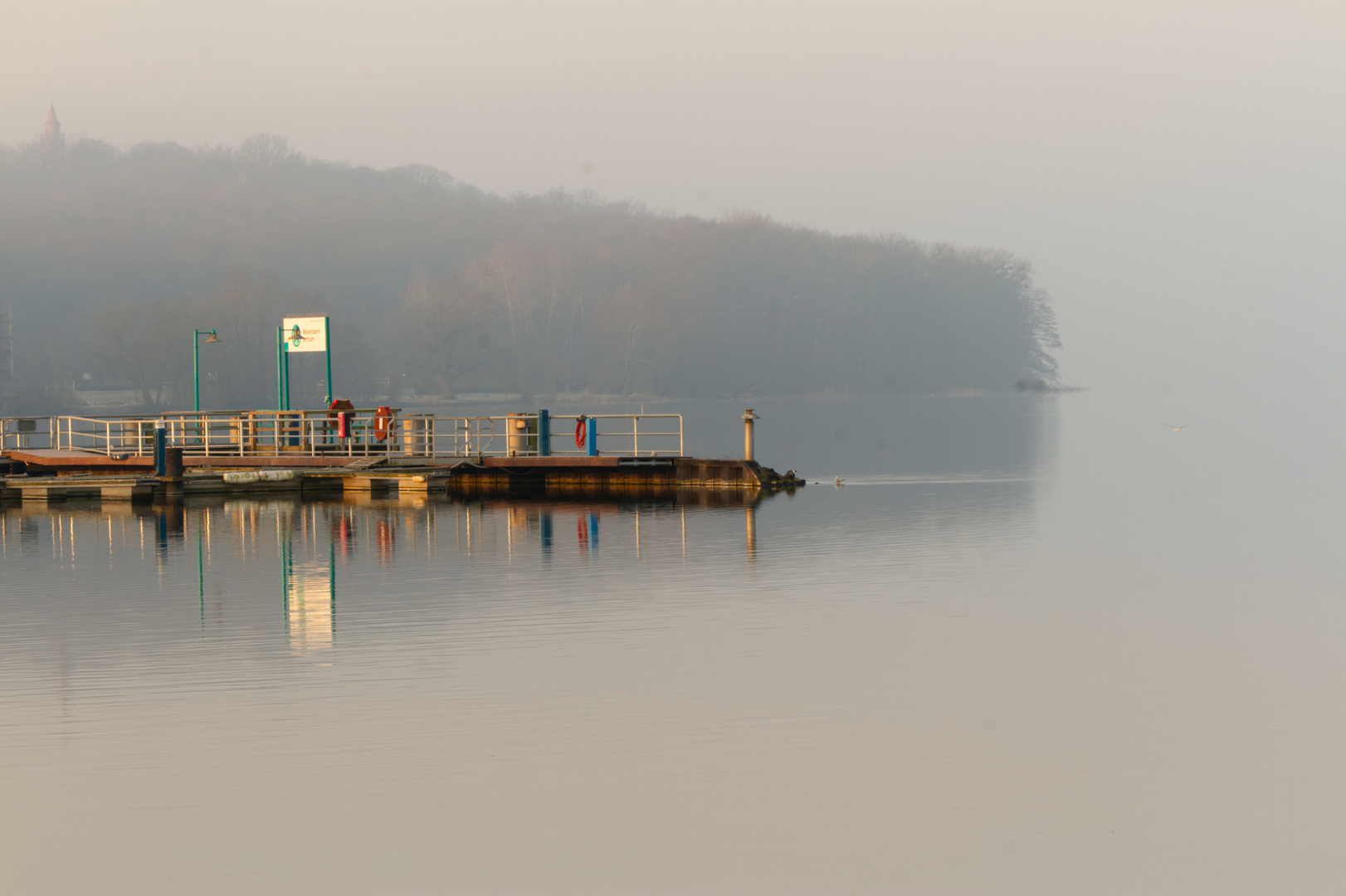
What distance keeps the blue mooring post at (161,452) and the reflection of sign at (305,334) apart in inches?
234

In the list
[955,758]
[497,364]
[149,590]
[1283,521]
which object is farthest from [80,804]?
[497,364]

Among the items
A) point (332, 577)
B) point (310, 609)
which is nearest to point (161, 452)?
point (332, 577)

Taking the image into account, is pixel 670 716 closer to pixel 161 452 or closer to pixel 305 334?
pixel 161 452

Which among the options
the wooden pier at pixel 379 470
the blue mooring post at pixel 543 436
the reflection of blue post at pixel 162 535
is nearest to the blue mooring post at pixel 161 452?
the wooden pier at pixel 379 470

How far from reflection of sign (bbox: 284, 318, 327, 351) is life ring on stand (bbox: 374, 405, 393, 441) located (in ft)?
11.0

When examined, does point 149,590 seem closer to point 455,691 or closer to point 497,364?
point 455,691

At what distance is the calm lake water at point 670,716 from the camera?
8258 mm

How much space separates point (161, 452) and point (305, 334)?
6855 millimetres

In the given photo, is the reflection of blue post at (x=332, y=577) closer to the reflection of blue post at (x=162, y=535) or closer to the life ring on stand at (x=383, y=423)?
the reflection of blue post at (x=162, y=535)

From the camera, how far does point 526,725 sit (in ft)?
36.5

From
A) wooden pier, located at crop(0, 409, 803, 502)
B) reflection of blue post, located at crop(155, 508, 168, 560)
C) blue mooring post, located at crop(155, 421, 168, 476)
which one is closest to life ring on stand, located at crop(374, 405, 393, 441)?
wooden pier, located at crop(0, 409, 803, 502)

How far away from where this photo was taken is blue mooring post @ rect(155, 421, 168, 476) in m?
35.8

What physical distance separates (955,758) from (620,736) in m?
2.63

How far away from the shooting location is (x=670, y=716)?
11445mm
